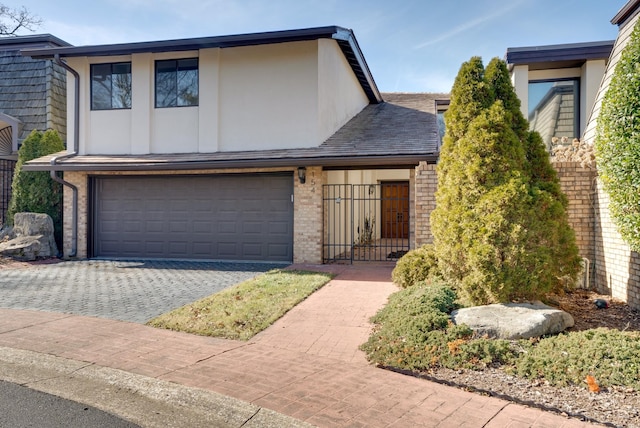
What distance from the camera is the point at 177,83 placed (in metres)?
12.7

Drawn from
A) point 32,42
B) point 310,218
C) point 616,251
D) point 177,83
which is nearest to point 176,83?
point 177,83

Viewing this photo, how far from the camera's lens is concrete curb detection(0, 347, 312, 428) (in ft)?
11.1

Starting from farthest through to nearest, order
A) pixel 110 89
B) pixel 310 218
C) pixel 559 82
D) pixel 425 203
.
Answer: pixel 110 89 < pixel 310 218 < pixel 559 82 < pixel 425 203

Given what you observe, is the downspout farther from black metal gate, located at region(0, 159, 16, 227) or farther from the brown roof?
black metal gate, located at region(0, 159, 16, 227)

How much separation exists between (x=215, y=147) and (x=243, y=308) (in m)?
6.78

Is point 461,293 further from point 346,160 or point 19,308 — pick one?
point 19,308

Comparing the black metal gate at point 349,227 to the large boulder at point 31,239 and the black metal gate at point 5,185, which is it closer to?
the large boulder at point 31,239

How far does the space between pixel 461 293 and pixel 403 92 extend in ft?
48.2

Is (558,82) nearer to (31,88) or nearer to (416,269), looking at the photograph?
(416,269)

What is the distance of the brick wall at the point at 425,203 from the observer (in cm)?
911

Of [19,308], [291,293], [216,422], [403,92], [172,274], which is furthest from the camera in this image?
[403,92]

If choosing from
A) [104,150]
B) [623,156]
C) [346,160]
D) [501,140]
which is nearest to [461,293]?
[501,140]

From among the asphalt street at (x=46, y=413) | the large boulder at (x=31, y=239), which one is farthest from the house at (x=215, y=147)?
the asphalt street at (x=46, y=413)

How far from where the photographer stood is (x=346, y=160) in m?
10.6
